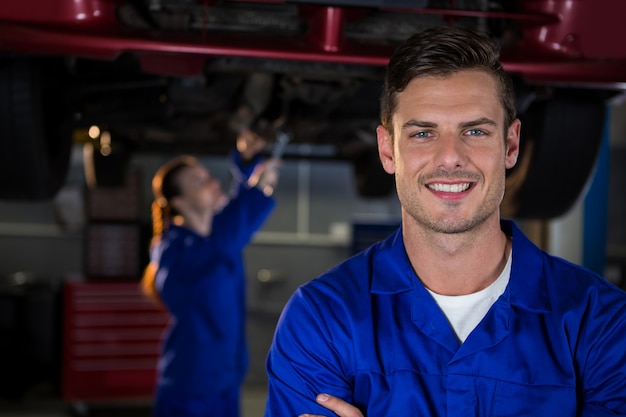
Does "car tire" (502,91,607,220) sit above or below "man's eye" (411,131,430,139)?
below

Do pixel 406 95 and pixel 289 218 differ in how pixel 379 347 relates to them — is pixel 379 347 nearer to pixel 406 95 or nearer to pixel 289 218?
pixel 406 95

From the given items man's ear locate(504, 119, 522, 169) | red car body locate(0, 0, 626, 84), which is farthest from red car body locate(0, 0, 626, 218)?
man's ear locate(504, 119, 522, 169)

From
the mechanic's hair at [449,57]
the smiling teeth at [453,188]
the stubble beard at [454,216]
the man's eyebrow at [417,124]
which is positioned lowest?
the stubble beard at [454,216]

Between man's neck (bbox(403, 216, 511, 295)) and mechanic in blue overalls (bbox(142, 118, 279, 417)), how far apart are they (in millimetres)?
1860

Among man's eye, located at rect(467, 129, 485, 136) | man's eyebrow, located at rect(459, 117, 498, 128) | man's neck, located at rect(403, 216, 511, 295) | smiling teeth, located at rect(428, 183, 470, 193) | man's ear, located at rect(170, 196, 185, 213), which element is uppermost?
man's eyebrow, located at rect(459, 117, 498, 128)

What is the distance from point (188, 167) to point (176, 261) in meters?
0.55

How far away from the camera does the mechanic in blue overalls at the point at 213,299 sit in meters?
3.34

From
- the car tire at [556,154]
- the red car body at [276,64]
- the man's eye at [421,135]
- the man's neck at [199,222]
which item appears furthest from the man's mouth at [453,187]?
the man's neck at [199,222]

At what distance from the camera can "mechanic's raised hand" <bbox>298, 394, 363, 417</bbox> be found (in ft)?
4.58

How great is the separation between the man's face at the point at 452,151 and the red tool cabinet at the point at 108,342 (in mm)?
4498

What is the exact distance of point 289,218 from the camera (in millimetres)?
7328

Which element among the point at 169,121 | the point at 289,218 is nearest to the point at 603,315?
the point at 169,121

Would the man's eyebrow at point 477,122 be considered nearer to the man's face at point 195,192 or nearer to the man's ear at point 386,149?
the man's ear at point 386,149

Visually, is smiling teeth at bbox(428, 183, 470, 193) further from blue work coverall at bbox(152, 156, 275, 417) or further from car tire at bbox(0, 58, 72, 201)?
blue work coverall at bbox(152, 156, 275, 417)
